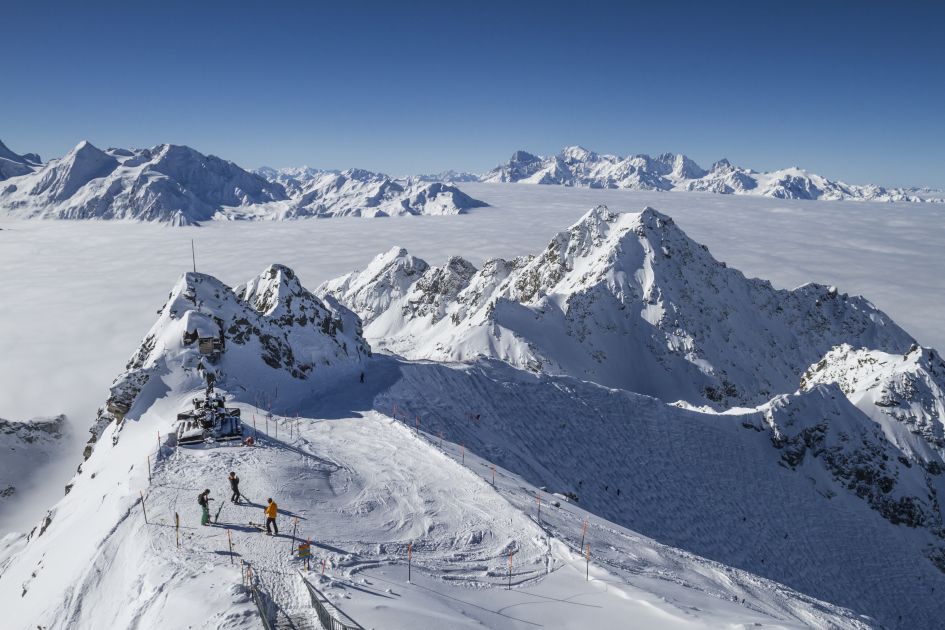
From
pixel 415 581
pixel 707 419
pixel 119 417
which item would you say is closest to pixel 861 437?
pixel 707 419

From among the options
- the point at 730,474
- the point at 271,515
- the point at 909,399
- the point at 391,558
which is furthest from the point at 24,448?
the point at 909,399

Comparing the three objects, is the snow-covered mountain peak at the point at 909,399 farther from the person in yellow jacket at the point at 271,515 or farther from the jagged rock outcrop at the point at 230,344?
the person in yellow jacket at the point at 271,515

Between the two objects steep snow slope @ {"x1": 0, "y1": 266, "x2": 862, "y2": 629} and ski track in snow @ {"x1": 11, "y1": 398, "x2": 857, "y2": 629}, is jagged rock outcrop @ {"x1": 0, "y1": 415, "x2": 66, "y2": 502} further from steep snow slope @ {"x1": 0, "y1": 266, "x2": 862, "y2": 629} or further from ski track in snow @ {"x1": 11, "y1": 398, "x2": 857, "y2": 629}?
ski track in snow @ {"x1": 11, "y1": 398, "x2": 857, "y2": 629}

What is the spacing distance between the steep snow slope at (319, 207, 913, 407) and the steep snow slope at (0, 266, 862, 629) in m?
42.7

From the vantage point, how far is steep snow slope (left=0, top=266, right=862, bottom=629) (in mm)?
15047

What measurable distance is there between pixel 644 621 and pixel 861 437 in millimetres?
55293

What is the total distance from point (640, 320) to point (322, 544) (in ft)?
260

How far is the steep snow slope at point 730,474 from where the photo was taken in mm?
39406

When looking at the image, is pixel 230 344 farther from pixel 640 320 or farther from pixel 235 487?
pixel 640 320

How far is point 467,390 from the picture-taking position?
4319cm

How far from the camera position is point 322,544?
17.9 m

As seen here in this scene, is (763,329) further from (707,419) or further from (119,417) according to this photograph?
(119,417)

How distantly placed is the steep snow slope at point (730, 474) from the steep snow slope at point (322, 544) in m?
9.69

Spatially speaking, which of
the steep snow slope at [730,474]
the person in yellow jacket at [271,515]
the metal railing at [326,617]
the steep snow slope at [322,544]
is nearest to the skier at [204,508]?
the steep snow slope at [322,544]
